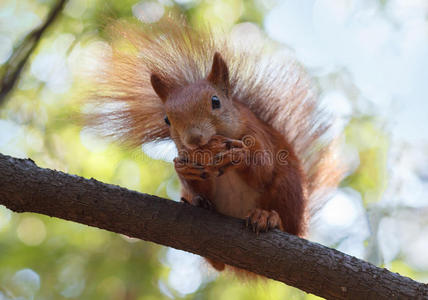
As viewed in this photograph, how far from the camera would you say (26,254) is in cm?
544

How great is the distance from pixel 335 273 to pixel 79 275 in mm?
3494

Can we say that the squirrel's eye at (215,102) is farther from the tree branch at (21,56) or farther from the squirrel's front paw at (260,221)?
the tree branch at (21,56)

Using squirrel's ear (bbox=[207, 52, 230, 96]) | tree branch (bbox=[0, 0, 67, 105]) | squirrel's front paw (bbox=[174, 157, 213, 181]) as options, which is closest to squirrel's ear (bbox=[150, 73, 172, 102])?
squirrel's ear (bbox=[207, 52, 230, 96])

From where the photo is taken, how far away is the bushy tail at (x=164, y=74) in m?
4.20

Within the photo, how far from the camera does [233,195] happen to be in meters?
4.07

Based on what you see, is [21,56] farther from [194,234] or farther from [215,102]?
[194,234]

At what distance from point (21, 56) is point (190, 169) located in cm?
179

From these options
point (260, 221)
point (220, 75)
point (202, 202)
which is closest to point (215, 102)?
point (220, 75)

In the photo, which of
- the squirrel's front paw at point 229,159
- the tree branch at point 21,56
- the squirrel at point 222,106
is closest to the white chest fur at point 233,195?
the squirrel at point 222,106

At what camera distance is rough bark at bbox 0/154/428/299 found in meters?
3.01

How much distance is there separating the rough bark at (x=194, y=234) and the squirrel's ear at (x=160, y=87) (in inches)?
42.3

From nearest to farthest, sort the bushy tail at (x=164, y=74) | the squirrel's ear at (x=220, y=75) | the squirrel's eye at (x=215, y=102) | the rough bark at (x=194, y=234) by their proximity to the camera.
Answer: the rough bark at (x=194, y=234) → the squirrel's eye at (x=215, y=102) → the squirrel's ear at (x=220, y=75) → the bushy tail at (x=164, y=74)

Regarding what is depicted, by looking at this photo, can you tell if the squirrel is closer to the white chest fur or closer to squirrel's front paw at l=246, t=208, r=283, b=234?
the white chest fur

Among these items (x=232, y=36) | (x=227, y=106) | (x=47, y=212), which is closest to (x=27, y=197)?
(x=47, y=212)
